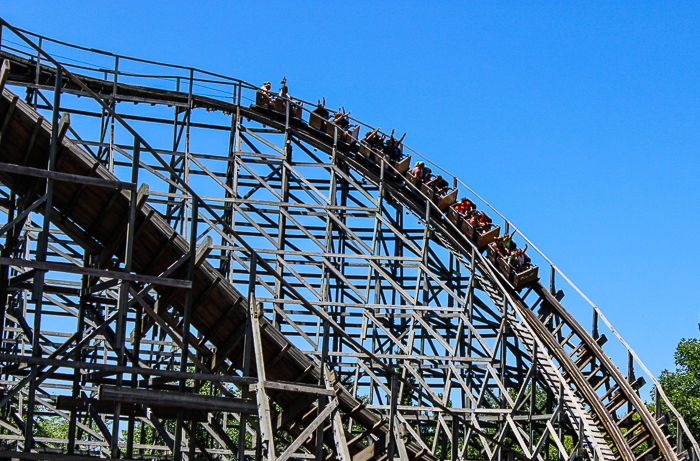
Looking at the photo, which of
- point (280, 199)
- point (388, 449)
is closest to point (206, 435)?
point (280, 199)

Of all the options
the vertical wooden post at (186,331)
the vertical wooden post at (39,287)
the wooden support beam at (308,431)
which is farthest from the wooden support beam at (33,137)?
the wooden support beam at (308,431)

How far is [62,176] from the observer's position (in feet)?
38.9

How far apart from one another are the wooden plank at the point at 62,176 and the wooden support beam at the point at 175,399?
2.79 m

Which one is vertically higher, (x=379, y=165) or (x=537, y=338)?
(x=379, y=165)

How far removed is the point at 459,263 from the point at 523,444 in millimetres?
5332

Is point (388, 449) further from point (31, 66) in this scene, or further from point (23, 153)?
point (31, 66)

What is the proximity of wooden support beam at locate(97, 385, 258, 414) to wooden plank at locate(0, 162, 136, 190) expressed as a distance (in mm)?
2794

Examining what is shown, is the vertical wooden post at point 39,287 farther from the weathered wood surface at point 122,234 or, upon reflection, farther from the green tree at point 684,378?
the green tree at point 684,378

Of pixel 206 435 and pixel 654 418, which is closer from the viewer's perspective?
pixel 654 418

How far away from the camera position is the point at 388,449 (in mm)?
13430

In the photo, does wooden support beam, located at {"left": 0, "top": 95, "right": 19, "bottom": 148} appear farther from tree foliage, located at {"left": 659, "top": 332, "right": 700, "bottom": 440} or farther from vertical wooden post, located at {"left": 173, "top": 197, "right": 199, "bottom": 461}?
tree foliage, located at {"left": 659, "top": 332, "right": 700, "bottom": 440}

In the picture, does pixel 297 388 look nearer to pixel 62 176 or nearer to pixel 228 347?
pixel 228 347

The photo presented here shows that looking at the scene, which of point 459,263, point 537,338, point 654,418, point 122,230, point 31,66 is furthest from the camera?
point 459,263

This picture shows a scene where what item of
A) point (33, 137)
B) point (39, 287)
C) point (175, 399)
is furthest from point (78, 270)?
point (33, 137)
